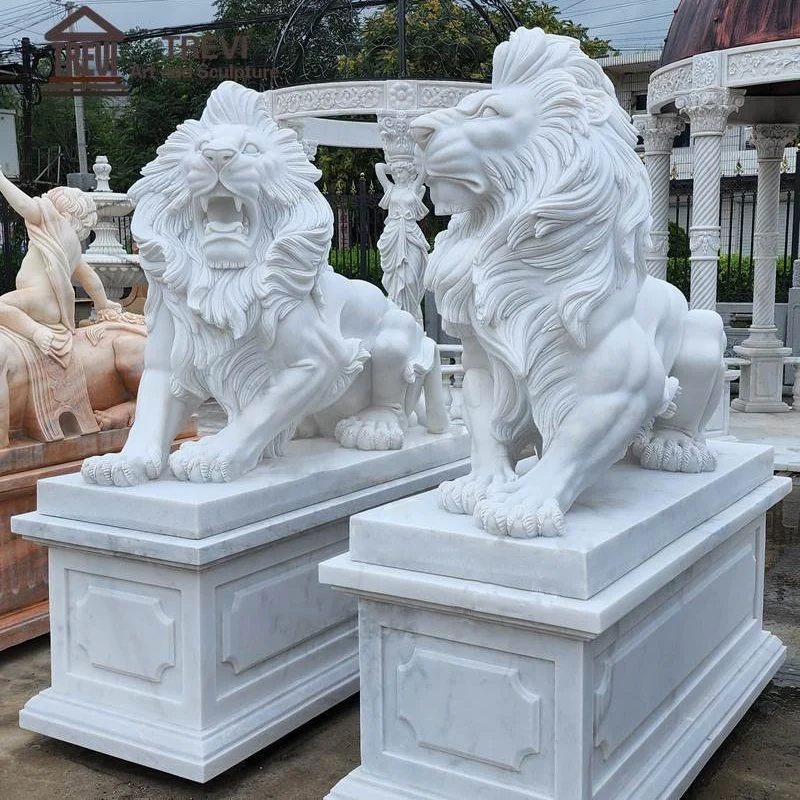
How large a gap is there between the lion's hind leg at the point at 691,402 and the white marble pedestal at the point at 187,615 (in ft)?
3.19

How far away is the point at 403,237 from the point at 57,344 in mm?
3457

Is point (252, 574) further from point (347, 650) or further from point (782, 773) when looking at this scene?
point (782, 773)

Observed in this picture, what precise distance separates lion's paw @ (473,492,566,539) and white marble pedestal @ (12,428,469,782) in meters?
0.83

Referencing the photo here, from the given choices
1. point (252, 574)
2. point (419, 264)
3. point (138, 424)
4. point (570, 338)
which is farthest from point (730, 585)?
Result: point (419, 264)

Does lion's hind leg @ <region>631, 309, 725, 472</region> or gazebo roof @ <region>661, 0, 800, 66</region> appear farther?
gazebo roof @ <region>661, 0, 800, 66</region>

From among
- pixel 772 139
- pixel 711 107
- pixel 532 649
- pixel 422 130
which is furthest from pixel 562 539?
pixel 772 139

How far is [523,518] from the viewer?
2156 mm

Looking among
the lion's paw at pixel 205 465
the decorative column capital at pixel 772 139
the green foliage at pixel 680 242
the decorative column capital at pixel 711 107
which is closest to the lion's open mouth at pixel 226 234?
the lion's paw at pixel 205 465

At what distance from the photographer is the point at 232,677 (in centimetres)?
279

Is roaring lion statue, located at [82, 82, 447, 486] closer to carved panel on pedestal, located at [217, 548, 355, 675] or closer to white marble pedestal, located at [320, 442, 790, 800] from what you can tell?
carved panel on pedestal, located at [217, 548, 355, 675]

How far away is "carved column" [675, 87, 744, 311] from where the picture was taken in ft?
22.1

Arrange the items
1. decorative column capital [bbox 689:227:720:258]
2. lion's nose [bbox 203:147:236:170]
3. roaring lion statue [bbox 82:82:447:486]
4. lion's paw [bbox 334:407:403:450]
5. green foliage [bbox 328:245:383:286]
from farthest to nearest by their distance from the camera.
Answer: green foliage [bbox 328:245:383:286]
decorative column capital [bbox 689:227:720:258]
lion's paw [bbox 334:407:403:450]
roaring lion statue [bbox 82:82:447:486]
lion's nose [bbox 203:147:236:170]

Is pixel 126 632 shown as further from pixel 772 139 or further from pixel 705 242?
pixel 772 139

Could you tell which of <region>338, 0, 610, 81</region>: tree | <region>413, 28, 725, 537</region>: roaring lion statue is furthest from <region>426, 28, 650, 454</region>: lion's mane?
<region>338, 0, 610, 81</region>: tree
